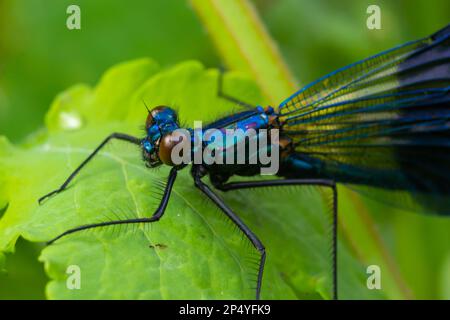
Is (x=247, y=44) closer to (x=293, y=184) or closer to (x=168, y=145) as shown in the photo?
(x=293, y=184)

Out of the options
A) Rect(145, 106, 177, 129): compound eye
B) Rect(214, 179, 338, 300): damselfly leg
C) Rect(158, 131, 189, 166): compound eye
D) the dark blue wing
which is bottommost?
Rect(214, 179, 338, 300): damselfly leg

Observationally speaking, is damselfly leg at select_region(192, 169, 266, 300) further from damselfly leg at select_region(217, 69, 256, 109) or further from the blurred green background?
the blurred green background

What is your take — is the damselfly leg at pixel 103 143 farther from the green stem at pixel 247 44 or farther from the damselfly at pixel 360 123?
the green stem at pixel 247 44

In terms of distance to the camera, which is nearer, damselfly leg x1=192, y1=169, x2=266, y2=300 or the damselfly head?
damselfly leg x1=192, y1=169, x2=266, y2=300

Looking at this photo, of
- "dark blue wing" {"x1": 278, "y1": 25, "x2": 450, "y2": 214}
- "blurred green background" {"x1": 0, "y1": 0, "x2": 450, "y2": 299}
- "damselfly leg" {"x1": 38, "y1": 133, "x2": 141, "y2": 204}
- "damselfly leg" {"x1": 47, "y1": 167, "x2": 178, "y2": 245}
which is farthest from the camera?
"blurred green background" {"x1": 0, "y1": 0, "x2": 450, "y2": 299}

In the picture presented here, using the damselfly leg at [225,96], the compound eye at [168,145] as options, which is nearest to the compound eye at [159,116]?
the compound eye at [168,145]

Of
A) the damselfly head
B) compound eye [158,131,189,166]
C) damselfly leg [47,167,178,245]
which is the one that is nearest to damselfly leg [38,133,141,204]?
the damselfly head
